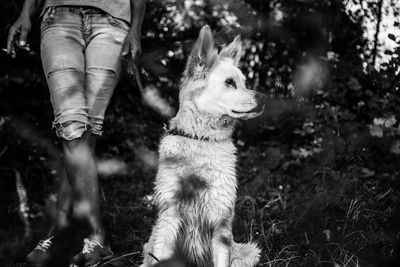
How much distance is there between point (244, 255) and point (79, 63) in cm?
136

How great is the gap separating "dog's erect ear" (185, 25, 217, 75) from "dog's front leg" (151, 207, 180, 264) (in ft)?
2.75

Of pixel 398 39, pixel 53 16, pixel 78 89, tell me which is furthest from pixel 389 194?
pixel 53 16

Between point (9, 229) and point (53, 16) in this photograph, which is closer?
point (53, 16)

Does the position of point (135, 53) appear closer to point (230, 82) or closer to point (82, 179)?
point (230, 82)

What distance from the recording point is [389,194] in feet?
12.5

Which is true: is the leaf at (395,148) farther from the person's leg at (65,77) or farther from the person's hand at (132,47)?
the person's leg at (65,77)

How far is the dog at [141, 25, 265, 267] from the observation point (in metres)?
2.77

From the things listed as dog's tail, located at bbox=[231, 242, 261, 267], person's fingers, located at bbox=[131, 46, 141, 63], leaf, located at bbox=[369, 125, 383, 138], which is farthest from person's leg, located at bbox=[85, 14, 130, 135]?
leaf, located at bbox=[369, 125, 383, 138]

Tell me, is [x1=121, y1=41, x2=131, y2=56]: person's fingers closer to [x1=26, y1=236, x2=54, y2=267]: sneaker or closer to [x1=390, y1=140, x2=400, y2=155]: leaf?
[x1=26, y1=236, x2=54, y2=267]: sneaker

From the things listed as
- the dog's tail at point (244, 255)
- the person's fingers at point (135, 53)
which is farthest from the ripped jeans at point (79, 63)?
the dog's tail at point (244, 255)

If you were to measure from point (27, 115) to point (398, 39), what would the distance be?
284cm

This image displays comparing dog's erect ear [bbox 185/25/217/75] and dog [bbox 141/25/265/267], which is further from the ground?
dog's erect ear [bbox 185/25/217/75]

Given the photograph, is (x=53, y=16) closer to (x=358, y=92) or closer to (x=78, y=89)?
(x=78, y=89)

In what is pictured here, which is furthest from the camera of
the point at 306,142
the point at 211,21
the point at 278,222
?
the point at 211,21
